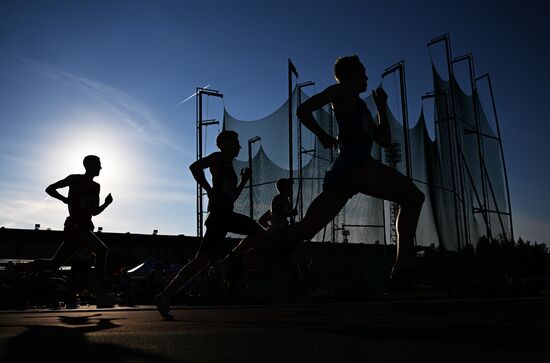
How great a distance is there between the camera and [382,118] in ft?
14.6

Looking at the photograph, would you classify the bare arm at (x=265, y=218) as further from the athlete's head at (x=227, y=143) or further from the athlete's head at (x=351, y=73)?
the athlete's head at (x=351, y=73)

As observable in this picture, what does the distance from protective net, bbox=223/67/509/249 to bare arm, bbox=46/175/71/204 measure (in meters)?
9.80

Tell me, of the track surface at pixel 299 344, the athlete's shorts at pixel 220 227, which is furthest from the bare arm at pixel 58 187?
the track surface at pixel 299 344

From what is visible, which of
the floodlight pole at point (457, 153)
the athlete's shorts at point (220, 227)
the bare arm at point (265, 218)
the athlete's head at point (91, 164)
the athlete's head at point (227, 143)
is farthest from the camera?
the floodlight pole at point (457, 153)

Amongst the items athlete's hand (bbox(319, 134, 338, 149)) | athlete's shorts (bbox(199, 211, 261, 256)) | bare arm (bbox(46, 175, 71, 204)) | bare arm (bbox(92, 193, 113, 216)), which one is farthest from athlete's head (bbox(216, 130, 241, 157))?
bare arm (bbox(46, 175, 71, 204))

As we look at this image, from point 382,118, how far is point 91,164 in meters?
4.40

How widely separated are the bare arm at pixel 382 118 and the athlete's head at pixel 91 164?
435 cm

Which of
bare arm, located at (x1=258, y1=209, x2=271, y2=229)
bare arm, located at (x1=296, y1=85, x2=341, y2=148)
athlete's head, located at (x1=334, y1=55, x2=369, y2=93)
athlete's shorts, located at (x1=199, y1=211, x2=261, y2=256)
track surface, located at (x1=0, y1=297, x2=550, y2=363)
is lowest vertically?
track surface, located at (x1=0, y1=297, x2=550, y2=363)

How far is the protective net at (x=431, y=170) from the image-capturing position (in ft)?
56.5

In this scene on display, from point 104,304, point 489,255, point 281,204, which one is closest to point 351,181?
point 281,204

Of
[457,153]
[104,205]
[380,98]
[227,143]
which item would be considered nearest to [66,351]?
[380,98]

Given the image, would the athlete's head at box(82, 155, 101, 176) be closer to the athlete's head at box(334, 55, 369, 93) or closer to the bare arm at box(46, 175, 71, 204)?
the bare arm at box(46, 175, 71, 204)

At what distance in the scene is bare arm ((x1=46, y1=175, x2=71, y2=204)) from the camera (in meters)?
6.89

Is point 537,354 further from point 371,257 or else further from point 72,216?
point 371,257
